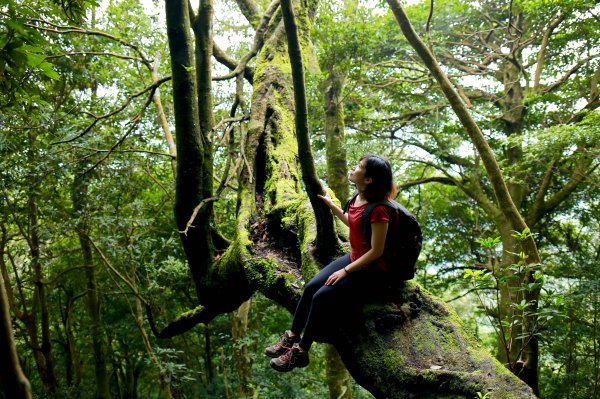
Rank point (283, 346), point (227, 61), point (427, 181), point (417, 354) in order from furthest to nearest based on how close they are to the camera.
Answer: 1. point (427, 181)
2. point (227, 61)
3. point (283, 346)
4. point (417, 354)

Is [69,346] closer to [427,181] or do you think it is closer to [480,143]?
[427,181]

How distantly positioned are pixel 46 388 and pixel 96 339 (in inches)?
59.0

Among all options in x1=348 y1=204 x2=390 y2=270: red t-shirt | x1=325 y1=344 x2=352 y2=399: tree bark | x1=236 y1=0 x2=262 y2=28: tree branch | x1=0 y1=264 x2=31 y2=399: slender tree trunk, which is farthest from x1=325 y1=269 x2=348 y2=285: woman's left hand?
x1=236 y1=0 x2=262 y2=28: tree branch

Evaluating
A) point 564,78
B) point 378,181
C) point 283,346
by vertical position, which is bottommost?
point 283,346

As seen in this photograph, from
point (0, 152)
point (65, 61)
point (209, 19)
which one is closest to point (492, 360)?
point (209, 19)

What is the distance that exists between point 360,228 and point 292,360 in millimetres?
980

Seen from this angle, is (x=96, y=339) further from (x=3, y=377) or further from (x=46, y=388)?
(x=3, y=377)

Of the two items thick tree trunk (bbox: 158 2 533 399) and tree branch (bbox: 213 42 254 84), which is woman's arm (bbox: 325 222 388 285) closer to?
thick tree trunk (bbox: 158 2 533 399)

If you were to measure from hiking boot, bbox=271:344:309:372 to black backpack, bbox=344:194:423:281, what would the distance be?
0.81 metres

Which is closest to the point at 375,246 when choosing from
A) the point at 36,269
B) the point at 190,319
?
the point at 190,319

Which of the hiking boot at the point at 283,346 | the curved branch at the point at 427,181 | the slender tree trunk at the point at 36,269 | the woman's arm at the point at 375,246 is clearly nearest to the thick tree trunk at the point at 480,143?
the woman's arm at the point at 375,246

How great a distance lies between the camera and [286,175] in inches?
183

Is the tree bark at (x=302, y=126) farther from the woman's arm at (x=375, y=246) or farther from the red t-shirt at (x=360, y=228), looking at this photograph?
the woman's arm at (x=375, y=246)

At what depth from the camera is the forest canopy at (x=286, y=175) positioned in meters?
2.90
